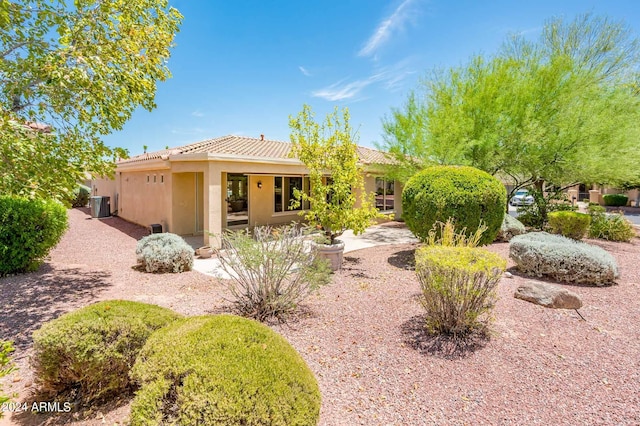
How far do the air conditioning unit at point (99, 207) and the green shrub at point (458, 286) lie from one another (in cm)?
2101

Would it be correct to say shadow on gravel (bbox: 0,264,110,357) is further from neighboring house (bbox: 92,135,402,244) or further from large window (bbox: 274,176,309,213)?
large window (bbox: 274,176,309,213)

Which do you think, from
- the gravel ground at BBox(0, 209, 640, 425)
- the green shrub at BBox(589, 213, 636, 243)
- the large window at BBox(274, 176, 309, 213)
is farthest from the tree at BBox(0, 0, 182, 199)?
the green shrub at BBox(589, 213, 636, 243)

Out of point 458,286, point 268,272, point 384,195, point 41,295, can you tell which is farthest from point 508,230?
point 41,295

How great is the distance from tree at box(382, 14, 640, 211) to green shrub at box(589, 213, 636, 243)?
184 centimetres

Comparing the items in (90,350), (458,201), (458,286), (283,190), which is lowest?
(90,350)

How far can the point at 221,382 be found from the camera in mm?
2344

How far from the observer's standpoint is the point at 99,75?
6.03m

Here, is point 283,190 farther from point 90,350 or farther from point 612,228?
point 612,228

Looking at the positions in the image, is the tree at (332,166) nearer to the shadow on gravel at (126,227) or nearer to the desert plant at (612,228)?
the shadow on gravel at (126,227)

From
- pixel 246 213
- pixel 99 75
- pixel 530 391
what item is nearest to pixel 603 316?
pixel 530 391

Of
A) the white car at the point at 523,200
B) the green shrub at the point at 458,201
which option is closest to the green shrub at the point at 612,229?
the white car at the point at 523,200

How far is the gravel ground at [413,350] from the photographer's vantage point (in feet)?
11.3

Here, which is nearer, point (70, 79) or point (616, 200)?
point (70, 79)

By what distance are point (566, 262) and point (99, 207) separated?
23.0 m
